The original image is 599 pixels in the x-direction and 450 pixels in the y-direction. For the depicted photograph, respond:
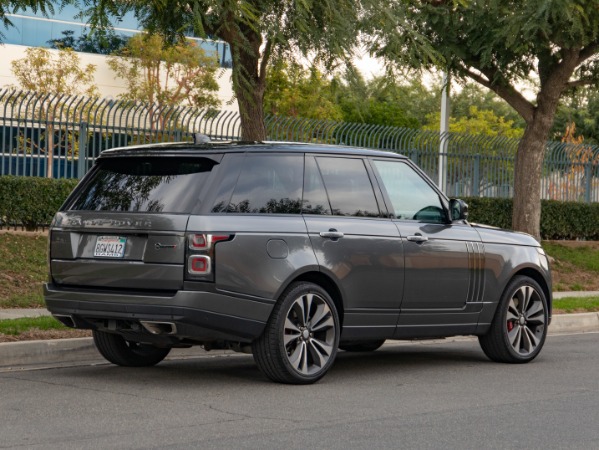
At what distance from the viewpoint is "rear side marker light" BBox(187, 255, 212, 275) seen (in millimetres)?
8336

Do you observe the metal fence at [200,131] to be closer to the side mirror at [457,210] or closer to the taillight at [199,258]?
the side mirror at [457,210]

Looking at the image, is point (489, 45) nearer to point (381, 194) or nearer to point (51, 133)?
point (51, 133)

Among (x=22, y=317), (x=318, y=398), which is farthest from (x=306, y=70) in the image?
(x=318, y=398)

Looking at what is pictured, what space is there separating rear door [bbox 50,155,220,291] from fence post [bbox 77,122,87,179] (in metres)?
10.3

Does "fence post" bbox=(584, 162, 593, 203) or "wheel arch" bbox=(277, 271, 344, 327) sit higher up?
"fence post" bbox=(584, 162, 593, 203)

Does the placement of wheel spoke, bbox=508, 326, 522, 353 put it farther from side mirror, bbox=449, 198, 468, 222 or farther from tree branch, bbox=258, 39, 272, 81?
tree branch, bbox=258, 39, 272, 81

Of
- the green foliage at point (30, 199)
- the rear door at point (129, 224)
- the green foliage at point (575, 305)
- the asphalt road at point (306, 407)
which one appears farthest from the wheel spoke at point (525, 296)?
the green foliage at point (30, 199)

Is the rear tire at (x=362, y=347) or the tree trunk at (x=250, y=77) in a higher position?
the tree trunk at (x=250, y=77)

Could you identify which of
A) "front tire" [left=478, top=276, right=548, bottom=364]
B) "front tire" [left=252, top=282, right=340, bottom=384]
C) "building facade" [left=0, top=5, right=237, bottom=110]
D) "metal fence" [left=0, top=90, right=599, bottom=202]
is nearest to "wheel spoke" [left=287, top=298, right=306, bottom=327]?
"front tire" [left=252, top=282, right=340, bottom=384]

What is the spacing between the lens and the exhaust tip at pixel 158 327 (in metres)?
8.36

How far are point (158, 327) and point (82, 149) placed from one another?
11619mm

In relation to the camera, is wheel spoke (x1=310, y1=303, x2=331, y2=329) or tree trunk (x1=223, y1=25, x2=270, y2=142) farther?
tree trunk (x1=223, y1=25, x2=270, y2=142)

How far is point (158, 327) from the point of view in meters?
8.46

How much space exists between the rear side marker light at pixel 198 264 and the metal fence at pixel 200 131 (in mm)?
10080
